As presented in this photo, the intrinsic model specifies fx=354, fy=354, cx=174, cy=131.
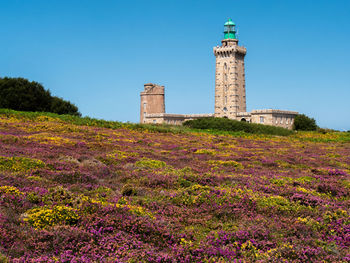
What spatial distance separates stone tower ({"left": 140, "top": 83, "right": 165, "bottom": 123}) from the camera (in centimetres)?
9912

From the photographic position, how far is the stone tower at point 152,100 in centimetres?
9912

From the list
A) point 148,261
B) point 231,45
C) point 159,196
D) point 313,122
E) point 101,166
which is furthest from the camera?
point 231,45

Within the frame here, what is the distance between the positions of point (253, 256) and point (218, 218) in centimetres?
271

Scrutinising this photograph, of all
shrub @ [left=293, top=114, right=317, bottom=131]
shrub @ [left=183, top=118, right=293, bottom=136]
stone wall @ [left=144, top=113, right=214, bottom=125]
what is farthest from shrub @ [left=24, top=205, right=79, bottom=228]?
stone wall @ [left=144, top=113, right=214, bottom=125]

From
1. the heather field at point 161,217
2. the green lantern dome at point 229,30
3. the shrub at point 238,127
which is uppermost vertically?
the green lantern dome at point 229,30

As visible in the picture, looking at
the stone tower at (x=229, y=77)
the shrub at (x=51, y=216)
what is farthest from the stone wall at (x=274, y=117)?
the shrub at (x=51, y=216)

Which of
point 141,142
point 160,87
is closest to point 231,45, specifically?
point 160,87

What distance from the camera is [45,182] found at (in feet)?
42.1

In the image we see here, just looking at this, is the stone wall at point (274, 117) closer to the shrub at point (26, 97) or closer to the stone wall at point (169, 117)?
the stone wall at point (169, 117)

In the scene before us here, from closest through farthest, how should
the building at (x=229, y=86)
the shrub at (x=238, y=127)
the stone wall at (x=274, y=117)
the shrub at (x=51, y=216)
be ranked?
the shrub at (x=51, y=216) → the shrub at (x=238, y=127) → the stone wall at (x=274, y=117) → the building at (x=229, y=86)

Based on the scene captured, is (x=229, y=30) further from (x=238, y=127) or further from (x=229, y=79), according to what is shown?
(x=238, y=127)

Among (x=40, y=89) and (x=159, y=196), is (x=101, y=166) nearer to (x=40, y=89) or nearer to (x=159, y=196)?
(x=159, y=196)

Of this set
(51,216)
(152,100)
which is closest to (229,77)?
→ (152,100)

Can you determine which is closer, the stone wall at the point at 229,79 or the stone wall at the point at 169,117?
the stone wall at the point at 229,79
